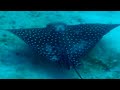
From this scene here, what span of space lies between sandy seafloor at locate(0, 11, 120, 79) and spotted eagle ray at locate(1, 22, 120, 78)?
A: 0.20 meters

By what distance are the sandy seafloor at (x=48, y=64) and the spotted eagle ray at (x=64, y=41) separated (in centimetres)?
20

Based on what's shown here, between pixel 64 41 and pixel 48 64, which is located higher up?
pixel 64 41

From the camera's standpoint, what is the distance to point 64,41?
4.22 m

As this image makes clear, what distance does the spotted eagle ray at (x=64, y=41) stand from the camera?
13.3ft

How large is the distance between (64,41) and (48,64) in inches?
18.3

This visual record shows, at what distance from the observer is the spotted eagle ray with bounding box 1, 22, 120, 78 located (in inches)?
159

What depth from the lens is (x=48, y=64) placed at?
167 inches

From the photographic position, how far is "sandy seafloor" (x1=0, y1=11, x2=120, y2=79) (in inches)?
157

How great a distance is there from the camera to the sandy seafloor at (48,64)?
13.1 feet
